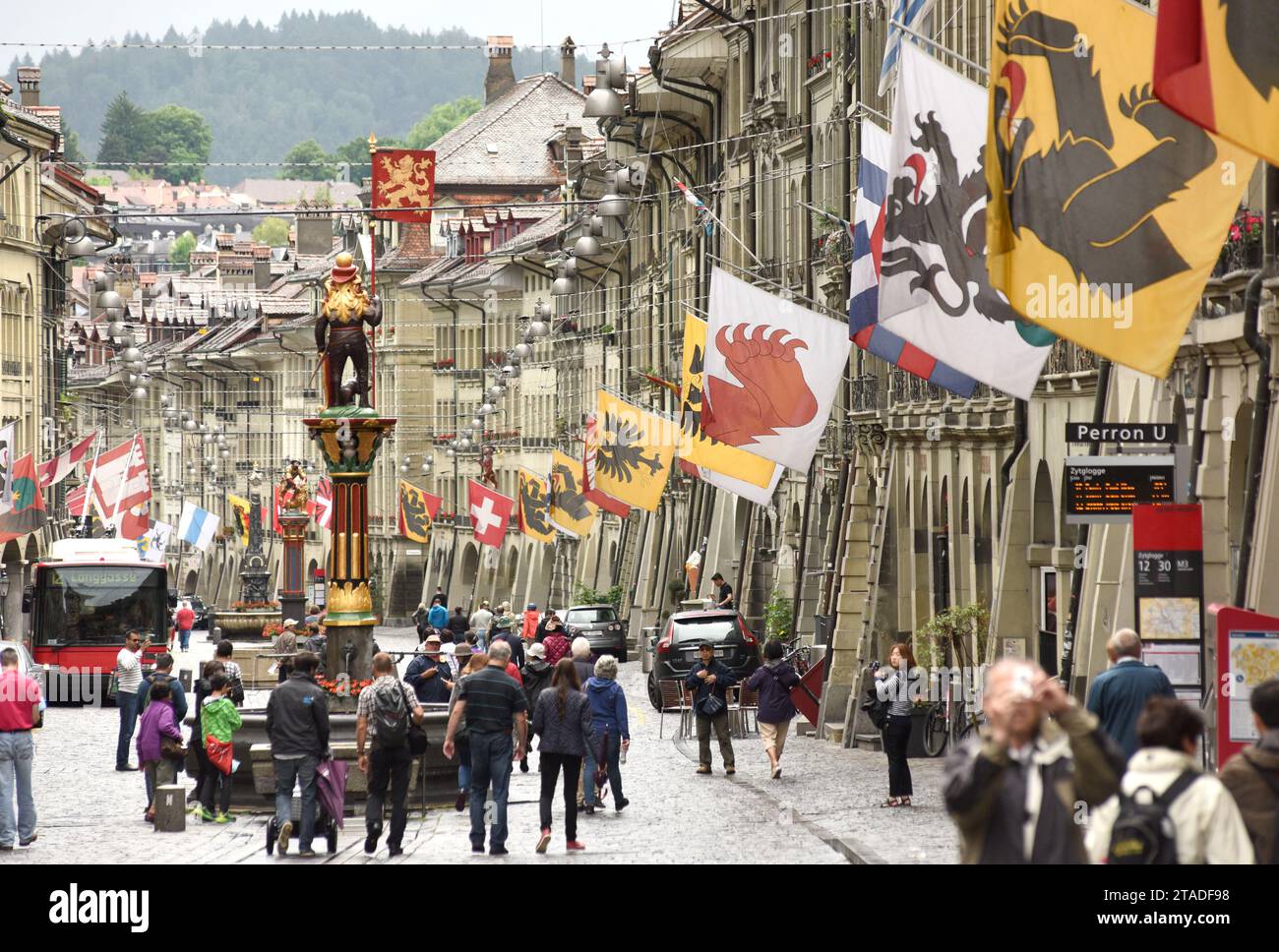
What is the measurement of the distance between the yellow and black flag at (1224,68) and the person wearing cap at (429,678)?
1660 cm

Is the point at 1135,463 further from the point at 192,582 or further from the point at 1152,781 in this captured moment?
the point at 192,582

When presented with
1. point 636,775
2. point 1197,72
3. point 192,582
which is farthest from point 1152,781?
point 192,582

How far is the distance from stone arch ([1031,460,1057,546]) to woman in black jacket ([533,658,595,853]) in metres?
9.38

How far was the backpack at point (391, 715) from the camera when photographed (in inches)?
800

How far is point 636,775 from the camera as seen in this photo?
29688mm

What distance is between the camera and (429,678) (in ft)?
92.6

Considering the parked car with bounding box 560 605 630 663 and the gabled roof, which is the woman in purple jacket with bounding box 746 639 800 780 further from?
the gabled roof

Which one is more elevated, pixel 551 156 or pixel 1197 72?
pixel 551 156

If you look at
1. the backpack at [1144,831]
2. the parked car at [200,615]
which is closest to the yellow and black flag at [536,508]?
the parked car at [200,615]

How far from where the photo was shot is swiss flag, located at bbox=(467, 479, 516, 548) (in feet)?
194

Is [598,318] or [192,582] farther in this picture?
[192,582]

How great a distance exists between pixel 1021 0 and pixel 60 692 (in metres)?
35.8

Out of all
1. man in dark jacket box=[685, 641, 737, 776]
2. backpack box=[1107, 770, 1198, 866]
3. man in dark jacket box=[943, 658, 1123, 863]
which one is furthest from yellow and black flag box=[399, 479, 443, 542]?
man in dark jacket box=[943, 658, 1123, 863]

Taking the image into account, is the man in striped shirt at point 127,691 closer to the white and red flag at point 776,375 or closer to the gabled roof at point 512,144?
the white and red flag at point 776,375
